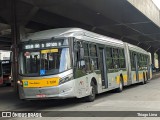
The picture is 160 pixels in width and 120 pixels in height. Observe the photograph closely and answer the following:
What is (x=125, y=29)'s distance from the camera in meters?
41.0

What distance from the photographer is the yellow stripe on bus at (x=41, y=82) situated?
45.8 feet

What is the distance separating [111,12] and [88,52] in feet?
42.2

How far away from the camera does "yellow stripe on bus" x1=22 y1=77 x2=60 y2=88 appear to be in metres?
13.9

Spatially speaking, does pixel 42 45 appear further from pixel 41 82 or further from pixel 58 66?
pixel 41 82

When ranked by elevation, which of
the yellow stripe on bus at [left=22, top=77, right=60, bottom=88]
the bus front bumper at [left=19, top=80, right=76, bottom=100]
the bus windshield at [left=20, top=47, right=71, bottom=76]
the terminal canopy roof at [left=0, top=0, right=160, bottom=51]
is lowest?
the bus front bumper at [left=19, top=80, right=76, bottom=100]

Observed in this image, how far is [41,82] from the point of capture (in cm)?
1414

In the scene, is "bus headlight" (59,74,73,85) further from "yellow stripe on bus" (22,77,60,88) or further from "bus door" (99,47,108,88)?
"bus door" (99,47,108,88)

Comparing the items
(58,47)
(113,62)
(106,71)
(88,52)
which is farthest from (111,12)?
(58,47)

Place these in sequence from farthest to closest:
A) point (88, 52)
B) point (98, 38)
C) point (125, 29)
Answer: point (125, 29) → point (98, 38) → point (88, 52)

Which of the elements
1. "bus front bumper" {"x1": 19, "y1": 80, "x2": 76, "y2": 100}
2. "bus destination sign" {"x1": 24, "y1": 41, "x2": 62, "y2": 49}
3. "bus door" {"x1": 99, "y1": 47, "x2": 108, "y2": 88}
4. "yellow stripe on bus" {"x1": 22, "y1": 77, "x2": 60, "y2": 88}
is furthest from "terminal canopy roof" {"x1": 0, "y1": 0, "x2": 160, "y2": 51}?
"bus front bumper" {"x1": 19, "y1": 80, "x2": 76, "y2": 100}

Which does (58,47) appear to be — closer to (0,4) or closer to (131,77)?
(0,4)

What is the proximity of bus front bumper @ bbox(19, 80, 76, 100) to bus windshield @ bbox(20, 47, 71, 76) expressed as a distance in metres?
0.57

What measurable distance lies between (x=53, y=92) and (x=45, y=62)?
124cm

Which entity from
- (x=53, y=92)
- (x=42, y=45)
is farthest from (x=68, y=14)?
(x=53, y=92)
